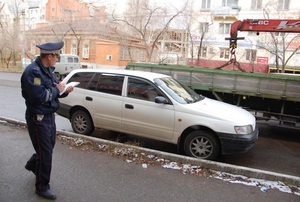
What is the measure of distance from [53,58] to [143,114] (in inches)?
101

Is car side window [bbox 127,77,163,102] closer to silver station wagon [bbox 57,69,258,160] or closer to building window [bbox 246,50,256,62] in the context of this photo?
silver station wagon [bbox 57,69,258,160]

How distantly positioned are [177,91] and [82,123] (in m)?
2.26

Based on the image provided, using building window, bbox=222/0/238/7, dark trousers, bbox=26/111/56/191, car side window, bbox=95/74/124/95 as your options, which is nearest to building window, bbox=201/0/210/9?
building window, bbox=222/0/238/7

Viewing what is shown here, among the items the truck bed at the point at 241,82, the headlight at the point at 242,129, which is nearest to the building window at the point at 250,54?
the truck bed at the point at 241,82

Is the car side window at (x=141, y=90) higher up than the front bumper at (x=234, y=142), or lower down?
higher up

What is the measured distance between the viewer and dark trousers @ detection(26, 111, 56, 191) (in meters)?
3.12

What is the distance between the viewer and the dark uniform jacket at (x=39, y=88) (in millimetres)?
2947

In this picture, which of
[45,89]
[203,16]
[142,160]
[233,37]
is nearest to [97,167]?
[142,160]

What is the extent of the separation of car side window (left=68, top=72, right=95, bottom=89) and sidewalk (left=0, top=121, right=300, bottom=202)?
1.97 meters

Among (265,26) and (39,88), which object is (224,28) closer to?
(265,26)

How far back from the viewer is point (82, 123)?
614 centimetres

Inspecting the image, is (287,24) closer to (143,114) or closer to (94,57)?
(143,114)

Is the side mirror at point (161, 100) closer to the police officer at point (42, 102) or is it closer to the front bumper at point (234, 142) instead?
the front bumper at point (234, 142)

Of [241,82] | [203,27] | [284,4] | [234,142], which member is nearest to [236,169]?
[234,142]
